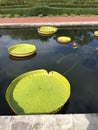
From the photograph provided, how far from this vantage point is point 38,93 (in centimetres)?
890

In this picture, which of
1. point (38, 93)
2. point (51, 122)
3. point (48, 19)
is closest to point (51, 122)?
point (51, 122)

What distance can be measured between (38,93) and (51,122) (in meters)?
2.43

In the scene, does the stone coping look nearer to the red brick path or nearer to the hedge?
the red brick path

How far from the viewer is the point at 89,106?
28.2 ft

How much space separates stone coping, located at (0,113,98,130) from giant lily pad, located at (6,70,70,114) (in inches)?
40.2

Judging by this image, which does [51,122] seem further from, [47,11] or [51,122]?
[47,11]

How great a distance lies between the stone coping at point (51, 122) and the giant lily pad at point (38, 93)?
3.35 feet

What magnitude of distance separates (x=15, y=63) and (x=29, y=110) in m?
5.02

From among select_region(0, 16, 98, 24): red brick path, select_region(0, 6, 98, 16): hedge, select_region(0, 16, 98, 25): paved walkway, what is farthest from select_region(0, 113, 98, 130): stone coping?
select_region(0, 6, 98, 16): hedge

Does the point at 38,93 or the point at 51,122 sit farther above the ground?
the point at 51,122

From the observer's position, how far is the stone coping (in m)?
6.40

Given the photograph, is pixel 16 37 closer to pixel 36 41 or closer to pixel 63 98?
pixel 36 41

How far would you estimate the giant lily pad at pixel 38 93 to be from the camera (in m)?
8.09

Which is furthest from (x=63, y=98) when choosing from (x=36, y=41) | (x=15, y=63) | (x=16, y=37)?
(x=16, y=37)
